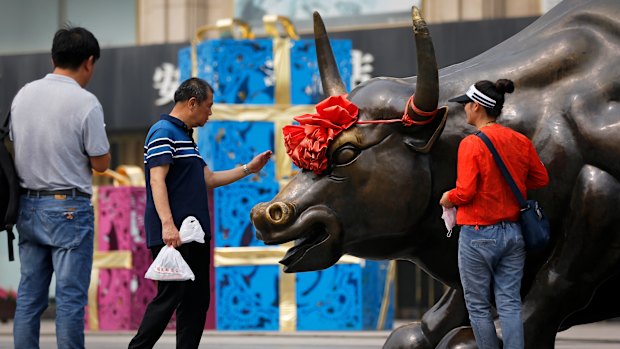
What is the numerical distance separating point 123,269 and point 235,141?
7.61ft

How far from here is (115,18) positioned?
17734mm

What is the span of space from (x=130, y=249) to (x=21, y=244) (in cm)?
712

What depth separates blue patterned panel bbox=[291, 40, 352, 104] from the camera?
12.2 meters

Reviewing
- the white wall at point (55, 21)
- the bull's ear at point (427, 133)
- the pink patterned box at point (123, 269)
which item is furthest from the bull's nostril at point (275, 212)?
the white wall at point (55, 21)

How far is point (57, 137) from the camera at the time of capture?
6203mm

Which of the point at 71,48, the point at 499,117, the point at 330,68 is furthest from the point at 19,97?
the point at 499,117

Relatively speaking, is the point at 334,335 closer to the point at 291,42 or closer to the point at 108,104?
the point at 291,42

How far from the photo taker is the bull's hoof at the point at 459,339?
5.56m

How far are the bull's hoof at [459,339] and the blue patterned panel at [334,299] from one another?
6.34 metres

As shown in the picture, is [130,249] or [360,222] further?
[130,249]

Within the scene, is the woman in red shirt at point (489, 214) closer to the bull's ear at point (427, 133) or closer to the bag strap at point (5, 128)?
the bull's ear at point (427, 133)

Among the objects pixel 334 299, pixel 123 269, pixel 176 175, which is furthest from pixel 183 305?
pixel 123 269

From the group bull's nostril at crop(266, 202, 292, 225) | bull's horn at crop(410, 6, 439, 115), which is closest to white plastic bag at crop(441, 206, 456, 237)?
bull's horn at crop(410, 6, 439, 115)

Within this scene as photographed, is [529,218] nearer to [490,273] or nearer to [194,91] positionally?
[490,273]
